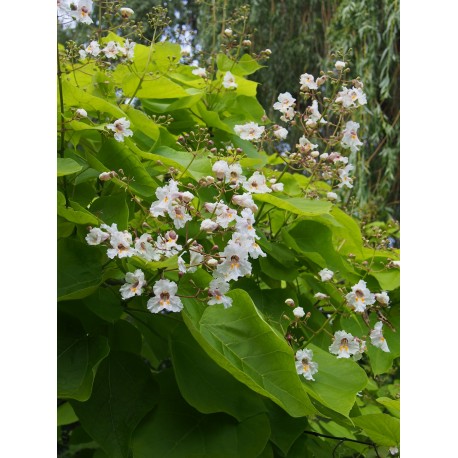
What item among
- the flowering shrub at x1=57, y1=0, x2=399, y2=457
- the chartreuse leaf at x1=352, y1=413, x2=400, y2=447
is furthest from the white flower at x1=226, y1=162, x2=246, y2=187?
the chartreuse leaf at x1=352, y1=413, x2=400, y2=447

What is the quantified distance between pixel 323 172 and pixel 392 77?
2.18 meters

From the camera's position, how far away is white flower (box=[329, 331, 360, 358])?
0.77 metres

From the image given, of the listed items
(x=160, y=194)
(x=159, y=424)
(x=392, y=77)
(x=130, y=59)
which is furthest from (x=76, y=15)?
(x=392, y=77)

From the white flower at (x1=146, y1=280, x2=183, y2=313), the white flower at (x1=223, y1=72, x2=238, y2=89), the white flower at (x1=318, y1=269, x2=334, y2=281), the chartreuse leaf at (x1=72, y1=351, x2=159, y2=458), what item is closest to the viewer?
the white flower at (x1=146, y1=280, x2=183, y2=313)

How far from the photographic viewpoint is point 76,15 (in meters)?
0.75

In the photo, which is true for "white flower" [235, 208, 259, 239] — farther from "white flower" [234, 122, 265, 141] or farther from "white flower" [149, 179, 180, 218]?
"white flower" [234, 122, 265, 141]

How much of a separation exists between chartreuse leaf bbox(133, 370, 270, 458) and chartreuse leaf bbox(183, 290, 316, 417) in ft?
0.34

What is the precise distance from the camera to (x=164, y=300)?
621 mm

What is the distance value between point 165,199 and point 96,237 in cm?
8

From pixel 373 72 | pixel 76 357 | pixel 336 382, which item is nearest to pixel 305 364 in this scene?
pixel 336 382

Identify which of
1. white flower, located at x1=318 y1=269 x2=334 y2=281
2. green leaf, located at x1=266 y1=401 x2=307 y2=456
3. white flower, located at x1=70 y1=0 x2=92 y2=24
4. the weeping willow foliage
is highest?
white flower, located at x1=70 y1=0 x2=92 y2=24

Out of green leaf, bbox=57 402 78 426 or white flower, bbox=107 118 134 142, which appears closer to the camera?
white flower, bbox=107 118 134 142

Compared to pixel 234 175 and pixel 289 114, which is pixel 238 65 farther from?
pixel 234 175
